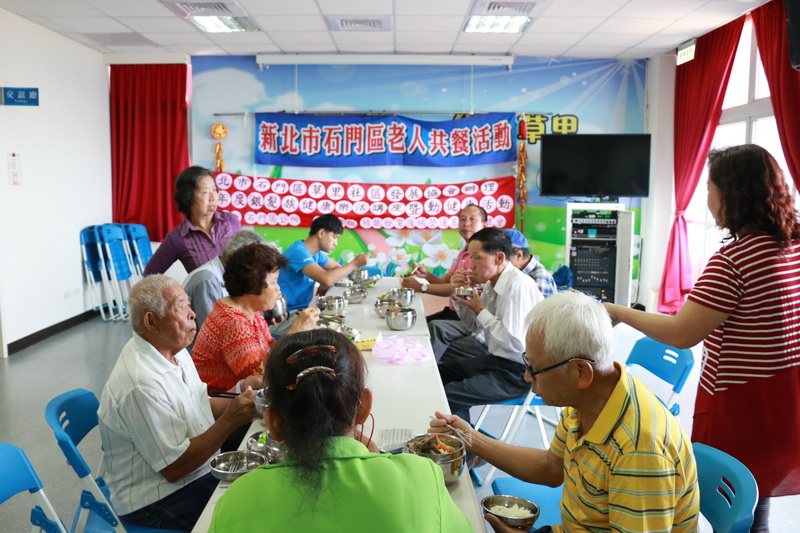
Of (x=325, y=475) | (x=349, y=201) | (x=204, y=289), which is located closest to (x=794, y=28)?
(x=204, y=289)

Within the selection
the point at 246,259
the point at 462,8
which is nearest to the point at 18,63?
the point at 462,8

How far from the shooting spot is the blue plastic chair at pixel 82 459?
5.72ft

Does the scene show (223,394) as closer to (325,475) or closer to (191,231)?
(325,475)

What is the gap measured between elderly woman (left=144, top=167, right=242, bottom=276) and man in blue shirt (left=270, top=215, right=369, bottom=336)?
65 centimetres

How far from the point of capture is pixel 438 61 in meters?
6.67

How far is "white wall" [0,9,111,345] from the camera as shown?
5328 mm

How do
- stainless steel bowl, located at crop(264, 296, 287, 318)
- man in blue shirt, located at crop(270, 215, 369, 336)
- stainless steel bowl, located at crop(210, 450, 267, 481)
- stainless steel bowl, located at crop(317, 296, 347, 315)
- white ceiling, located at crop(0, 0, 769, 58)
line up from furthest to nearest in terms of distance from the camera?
white ceiling, located at crop(0, 0, 769, 58) < man in blue shirt, located at crop(270, 215, 369, 336) < stainless steel bowl, located at crop(317, 296, 347, 315) < stainless steel bowl, located at crop(264, 296, 287, 318) < stainless steel bowl, located at crop(210, 450, 267, 481)

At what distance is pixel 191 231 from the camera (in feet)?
12.0

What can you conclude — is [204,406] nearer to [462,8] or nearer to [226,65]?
[462,8]

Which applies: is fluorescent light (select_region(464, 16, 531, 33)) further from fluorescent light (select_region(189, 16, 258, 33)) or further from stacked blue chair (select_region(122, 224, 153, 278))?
stacked blue chair (select_region(122, 224, 153, 278))

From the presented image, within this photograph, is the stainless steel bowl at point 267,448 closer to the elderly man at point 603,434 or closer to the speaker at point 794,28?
the elderly man at point 603,434

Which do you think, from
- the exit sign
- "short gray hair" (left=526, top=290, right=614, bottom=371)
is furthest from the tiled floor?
the exit sign

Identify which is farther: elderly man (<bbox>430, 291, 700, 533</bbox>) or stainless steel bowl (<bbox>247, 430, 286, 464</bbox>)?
stainless steel bowl (<bbox>247, 430, 286, 464</bbox>)

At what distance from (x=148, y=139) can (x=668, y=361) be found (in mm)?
6236
